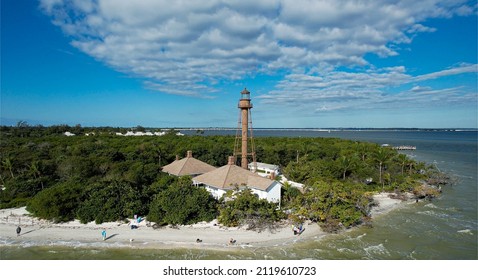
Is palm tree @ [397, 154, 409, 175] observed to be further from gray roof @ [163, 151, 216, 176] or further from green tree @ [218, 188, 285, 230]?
gray roof @ [163, 151, 216, 176]

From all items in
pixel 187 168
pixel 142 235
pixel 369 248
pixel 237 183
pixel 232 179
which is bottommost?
pixel 369 248

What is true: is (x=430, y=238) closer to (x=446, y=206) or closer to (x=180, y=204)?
(x=446, y=206)

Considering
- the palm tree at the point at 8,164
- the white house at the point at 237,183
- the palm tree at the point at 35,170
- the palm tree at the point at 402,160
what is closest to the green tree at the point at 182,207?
the white house at the point at 237,183

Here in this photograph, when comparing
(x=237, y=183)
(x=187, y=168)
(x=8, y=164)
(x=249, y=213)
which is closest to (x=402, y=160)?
(x=237, y=183)

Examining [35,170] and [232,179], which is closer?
[232,179]

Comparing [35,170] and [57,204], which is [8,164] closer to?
[35,170]

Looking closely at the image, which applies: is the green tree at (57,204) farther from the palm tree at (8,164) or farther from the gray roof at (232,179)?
the palm tree at (8,164)
